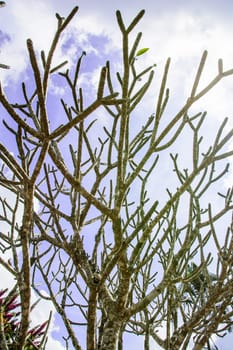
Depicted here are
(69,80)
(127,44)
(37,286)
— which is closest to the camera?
(127,44)

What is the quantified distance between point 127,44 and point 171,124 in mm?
385

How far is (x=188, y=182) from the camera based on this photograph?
157 centimetres

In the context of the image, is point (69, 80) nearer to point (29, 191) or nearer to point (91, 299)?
point (29, 191)

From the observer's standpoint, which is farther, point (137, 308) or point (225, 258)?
point (225, 258)

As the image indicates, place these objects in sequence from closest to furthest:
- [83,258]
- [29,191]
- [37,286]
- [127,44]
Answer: [29,191], [127,44], [83,258], [37,286]

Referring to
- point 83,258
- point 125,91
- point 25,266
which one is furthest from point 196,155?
point 25,266

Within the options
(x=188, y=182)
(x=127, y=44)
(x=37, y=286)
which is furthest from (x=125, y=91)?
(x=37, y=286)

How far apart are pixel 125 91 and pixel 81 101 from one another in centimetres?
56

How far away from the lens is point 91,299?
5.32 feet

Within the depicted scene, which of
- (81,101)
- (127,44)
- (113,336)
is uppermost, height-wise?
(81,101)

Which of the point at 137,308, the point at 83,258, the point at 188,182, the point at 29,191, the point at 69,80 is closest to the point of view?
the point at 29,191

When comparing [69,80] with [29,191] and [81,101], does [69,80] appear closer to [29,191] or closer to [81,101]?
[81,101]

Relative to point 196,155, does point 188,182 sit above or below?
below

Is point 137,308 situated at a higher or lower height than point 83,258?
lower
